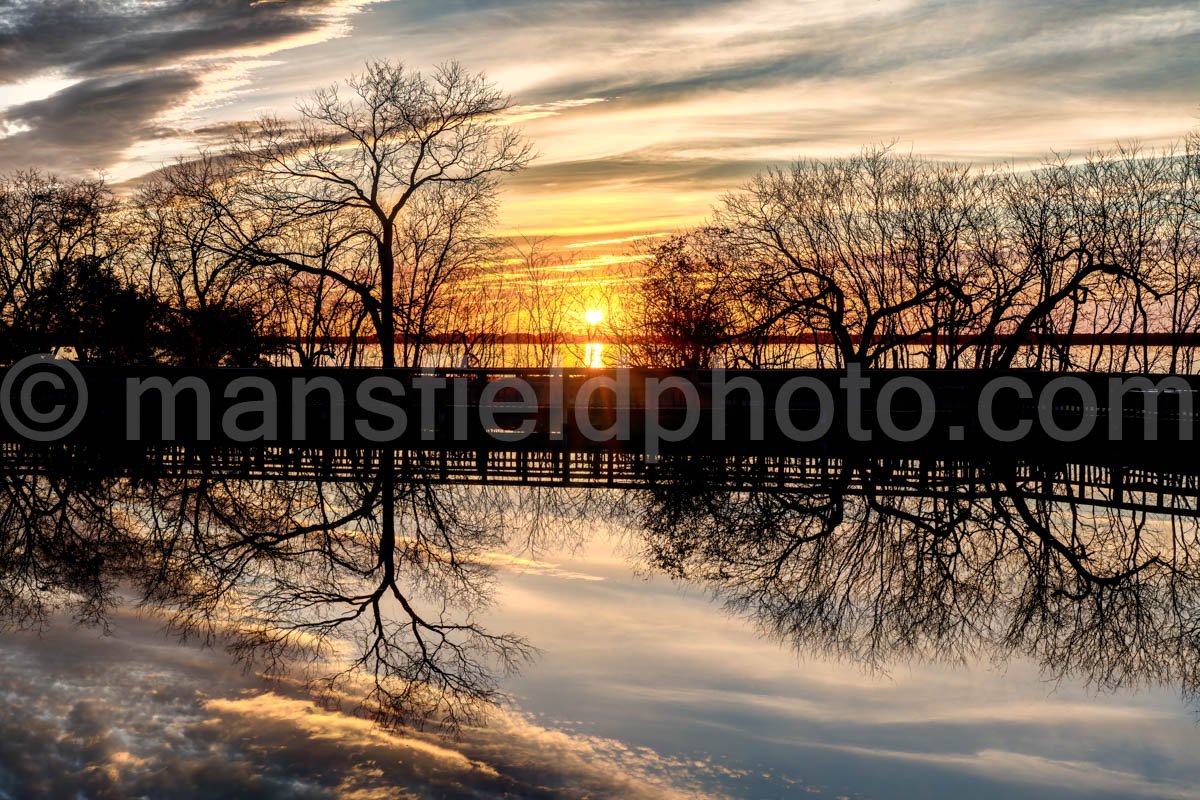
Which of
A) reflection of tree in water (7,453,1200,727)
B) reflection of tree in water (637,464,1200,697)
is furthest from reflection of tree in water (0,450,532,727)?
reflection of tree in water (637,464,1200,697)

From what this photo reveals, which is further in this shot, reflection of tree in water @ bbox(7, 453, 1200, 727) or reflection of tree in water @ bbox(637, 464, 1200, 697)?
reflection of tree in water @ bbox(637, 464, 1200, 697)

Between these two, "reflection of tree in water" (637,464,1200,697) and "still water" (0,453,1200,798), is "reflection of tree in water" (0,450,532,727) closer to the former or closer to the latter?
"still water" (0,453,1200,798)

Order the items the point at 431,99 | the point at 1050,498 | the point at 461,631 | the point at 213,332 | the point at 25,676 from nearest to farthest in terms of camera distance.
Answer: the point at 25,676 → the point at 461,631 → the point at 1050,498 → the point at 431,99 → the point at 213,332

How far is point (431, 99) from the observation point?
3089cm

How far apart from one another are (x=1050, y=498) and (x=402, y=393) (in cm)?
1586

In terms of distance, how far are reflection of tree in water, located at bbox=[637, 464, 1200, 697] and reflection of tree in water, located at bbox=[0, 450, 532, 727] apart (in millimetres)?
2066

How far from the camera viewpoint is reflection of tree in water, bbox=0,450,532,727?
267 inches

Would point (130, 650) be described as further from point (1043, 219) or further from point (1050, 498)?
point (1043, 219)

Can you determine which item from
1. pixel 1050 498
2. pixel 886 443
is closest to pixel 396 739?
pixel 1050 498

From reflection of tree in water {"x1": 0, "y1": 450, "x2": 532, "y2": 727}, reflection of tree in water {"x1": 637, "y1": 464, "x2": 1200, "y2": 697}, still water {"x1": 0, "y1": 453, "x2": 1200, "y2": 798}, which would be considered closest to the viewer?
still water {"x1": 0, "y1": 453, "x2": 1200, "y2": 798}

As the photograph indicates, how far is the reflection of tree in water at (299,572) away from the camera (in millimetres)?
6789

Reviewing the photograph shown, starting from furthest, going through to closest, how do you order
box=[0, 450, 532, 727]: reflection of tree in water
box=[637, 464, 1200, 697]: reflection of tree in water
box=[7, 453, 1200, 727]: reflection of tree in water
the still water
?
box=[637, 464, 1200, 697]: reflection of tree in water
box=[7, 453, 1200, 727]: reflection of tree in water
box=[0, 450, 532, 727]: reflection of tree in water
the still water

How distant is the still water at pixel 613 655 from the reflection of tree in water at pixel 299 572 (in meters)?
0.04

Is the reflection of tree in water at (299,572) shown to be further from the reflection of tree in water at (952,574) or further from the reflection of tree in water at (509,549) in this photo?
the reflection of tree in water at (952,574)
